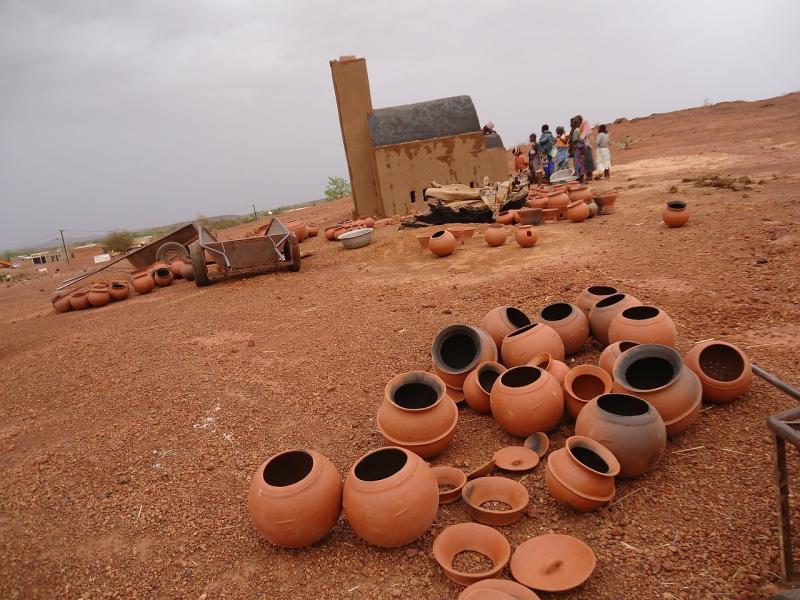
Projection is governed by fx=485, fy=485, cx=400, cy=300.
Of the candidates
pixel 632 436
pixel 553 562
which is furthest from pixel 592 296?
pixel 553 562

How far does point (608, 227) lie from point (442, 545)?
278 inches

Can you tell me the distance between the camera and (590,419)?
8.98ft

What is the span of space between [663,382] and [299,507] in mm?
2432

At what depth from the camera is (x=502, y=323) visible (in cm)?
397

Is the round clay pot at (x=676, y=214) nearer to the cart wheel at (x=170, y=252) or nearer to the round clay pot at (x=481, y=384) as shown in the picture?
the round clay pot at (x=481, y=384)

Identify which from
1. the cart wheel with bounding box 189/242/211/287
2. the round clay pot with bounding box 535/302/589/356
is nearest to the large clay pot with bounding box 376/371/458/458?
the round clay pot with bounding box 535/302/589/356

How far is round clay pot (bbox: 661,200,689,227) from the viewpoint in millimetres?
6996

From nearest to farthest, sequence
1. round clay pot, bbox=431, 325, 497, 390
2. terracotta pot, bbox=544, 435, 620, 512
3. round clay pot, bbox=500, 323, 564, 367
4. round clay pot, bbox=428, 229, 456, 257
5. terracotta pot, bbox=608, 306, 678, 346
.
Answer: terracotta pot, bbox=544, 435, 620, 512 < terracotta pot, bbox=608, 306, 678, 346 < round clay pot, bbox=500, 323, 564, 367 < round clay pot, bbox=431, 325, 497, 390 < round clay pot, bbox=428, 229, 456, 257

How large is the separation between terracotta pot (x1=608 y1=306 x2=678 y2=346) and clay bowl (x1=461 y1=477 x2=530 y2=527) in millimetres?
1482

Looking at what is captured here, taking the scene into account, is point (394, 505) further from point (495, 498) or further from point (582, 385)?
point (582, 385)

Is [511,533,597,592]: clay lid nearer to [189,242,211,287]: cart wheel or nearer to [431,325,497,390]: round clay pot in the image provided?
[431,325,497,390]: round clay pot

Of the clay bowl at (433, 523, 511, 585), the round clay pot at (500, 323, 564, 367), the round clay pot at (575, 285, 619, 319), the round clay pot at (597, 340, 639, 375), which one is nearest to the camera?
the clay bowl at (433, 523, 511, 585)

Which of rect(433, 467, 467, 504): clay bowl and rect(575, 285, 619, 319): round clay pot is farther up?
rect(575, 285, 619, 319): round clay pot

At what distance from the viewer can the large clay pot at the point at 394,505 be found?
2316 millimetres
